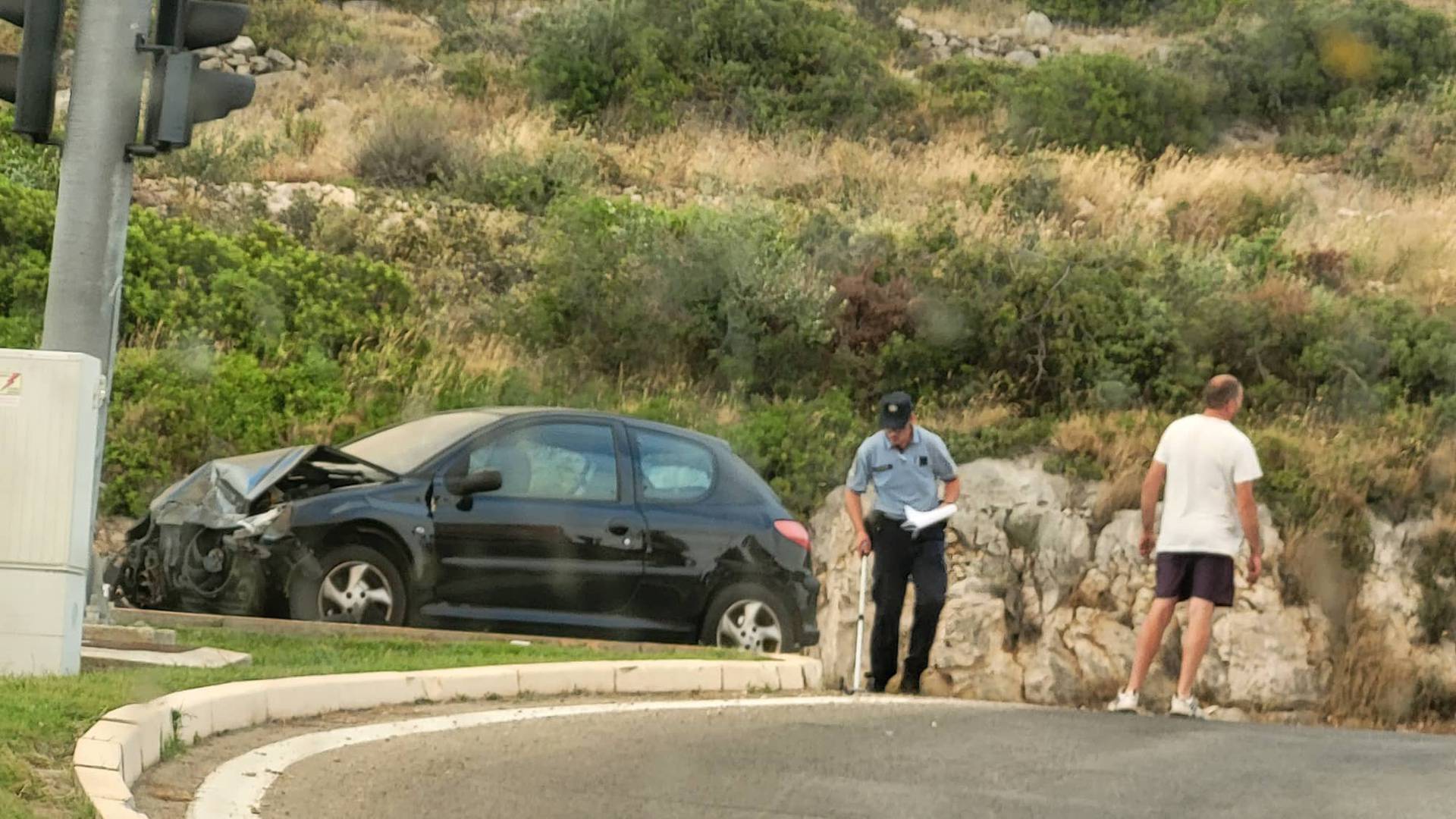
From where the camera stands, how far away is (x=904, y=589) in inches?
556

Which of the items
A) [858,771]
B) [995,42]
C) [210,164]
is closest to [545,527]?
[858,771]

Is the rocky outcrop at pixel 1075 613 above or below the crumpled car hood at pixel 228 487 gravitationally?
below

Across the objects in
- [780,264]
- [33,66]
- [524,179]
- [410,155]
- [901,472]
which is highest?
[410,155]

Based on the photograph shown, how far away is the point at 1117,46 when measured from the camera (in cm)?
5422

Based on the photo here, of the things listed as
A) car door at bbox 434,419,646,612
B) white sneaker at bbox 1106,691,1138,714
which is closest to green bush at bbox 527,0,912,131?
car door at bbox 434,419,646,612

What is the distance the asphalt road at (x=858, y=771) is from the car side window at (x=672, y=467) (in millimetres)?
3632

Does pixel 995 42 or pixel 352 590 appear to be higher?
pixel 995 42

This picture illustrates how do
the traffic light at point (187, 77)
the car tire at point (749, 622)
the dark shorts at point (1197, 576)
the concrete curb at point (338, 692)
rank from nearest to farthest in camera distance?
the concrete curb at point (338, 692) < the traffic light at point (187, 77) < the dark shorts at point (1197, 576) < the car tire at point (749, 622)

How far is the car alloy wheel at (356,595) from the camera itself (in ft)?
45.5

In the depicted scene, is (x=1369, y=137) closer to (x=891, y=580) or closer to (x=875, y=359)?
(x=875, y=359)

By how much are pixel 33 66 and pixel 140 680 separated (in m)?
3.04

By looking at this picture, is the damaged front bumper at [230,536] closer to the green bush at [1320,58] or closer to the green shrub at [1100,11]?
the green bush at [1320,58]

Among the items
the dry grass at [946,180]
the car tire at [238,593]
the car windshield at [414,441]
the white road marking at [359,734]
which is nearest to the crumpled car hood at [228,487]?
the car windshield at [414,441]

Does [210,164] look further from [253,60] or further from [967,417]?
[253,60]
